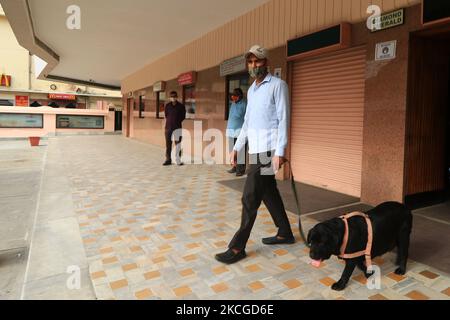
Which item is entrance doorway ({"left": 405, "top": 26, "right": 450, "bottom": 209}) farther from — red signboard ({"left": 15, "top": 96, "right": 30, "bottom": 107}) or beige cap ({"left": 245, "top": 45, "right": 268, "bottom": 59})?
red signboard ({"left": 15, "top": 96, "right": 30, "bottom": 107})

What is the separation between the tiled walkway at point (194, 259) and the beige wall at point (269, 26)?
9.07 feet

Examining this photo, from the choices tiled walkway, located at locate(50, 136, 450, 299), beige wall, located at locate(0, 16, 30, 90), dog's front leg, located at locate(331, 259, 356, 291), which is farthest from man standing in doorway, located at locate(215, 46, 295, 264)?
beige wall, located at locate(0, 16, 30, 90)

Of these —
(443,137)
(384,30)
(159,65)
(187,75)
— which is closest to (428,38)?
(384,30)

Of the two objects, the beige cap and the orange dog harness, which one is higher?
the beige cap

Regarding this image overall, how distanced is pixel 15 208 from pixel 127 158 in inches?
171

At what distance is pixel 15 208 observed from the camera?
454 centimetres

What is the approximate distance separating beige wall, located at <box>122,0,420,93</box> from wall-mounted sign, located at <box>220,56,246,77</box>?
0.16m

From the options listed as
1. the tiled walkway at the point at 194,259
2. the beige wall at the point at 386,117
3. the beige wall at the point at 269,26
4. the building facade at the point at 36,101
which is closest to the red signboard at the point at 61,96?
the building facade at the point at 36,101

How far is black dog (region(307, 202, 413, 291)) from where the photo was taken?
1963 mm

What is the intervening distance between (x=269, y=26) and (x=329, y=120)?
211 centimetres

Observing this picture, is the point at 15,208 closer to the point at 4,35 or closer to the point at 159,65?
the point at 159,65

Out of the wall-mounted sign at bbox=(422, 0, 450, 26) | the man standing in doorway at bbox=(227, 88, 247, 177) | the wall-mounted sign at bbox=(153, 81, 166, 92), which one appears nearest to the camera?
the wall-mounted sign at bbox=(422, 0, 450, 26)

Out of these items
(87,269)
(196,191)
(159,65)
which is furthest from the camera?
(159,65)
